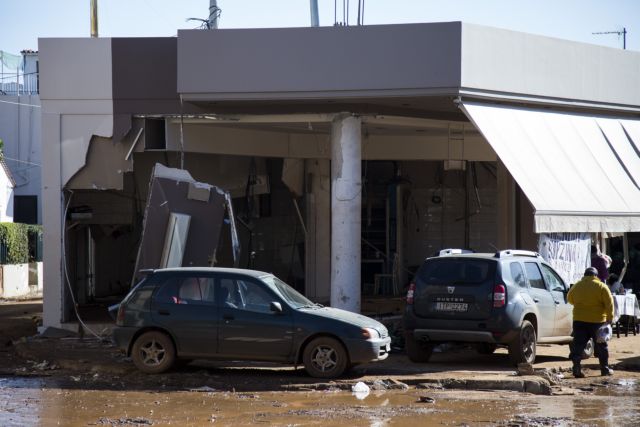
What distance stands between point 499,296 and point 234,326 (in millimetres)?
3820

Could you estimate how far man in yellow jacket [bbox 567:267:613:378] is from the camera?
1448 centimetres

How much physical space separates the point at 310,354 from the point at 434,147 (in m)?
12.6

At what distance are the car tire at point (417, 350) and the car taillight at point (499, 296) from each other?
59.7 inches

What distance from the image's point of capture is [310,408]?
38.1ft

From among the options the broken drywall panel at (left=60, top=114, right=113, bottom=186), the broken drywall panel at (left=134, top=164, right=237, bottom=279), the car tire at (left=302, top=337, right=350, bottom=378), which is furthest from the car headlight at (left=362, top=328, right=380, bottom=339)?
the broken drywall panel at (left=60, top=114, right=113, bottom=186)

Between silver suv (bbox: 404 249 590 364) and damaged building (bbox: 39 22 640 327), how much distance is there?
174cm

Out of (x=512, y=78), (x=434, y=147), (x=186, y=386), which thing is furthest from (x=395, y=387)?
(x=434, y=147)

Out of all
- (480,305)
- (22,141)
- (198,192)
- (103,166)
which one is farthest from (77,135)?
(22,141)

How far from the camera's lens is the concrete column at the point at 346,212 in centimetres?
1855

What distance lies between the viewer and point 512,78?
18.3 meters

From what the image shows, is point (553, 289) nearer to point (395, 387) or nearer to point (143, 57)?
point (395, 387)

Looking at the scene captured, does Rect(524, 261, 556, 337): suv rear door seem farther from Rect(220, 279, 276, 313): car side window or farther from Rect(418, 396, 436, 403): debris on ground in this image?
Rect(220, 279, 276, 313): car side window

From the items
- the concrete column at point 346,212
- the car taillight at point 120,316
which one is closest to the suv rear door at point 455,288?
the concrete column at point 346,212

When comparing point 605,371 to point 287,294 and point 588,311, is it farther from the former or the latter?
point 287,294
